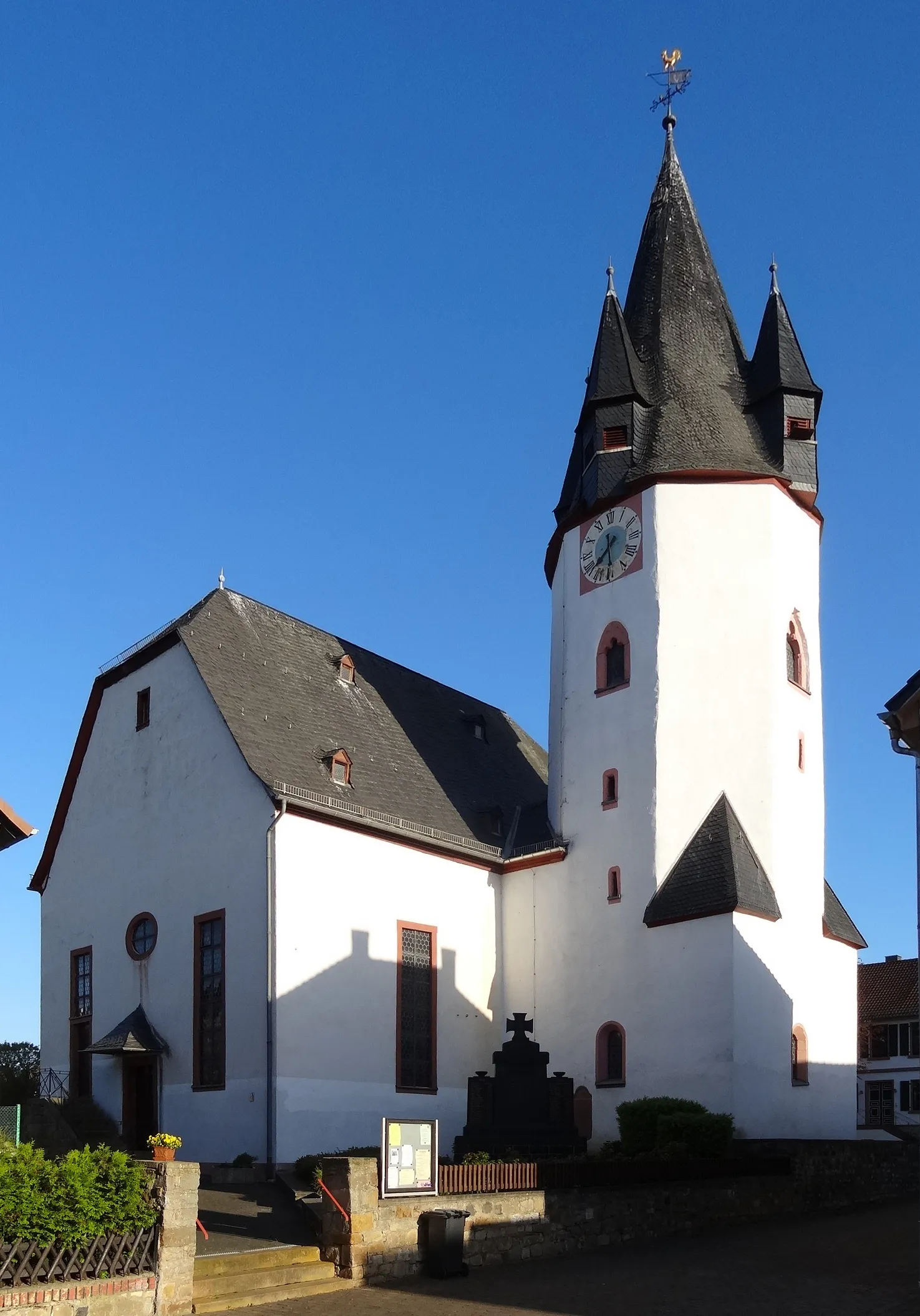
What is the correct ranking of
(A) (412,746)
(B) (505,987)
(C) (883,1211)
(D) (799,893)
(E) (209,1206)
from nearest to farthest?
(E) (209,1206) → (C) (883,1211) → (D) (799,893) → (B) (505,987) → (A) (412,746)

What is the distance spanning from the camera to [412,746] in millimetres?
28000

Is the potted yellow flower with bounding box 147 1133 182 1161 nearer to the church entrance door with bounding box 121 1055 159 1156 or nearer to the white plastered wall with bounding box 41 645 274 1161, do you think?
the white plastered wall with bounding box 41 645 274 1161

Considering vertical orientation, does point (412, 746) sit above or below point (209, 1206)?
above

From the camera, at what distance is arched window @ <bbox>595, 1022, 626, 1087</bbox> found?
23828 mm

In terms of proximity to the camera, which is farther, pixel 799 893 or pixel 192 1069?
pixel 799 893

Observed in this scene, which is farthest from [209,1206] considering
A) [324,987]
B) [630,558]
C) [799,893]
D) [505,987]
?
[630,558]

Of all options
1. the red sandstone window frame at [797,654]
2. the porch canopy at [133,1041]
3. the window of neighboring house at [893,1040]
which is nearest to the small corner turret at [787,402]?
the red sandstone window frame at [797,654]

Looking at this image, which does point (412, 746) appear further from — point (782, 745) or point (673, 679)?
point (782, 745)

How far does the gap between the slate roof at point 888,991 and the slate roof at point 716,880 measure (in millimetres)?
18992

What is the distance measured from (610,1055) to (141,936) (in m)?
8.75

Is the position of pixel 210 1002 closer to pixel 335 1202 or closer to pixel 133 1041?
pixel 133 1041

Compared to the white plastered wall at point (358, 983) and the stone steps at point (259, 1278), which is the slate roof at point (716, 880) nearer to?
the white plastered wall at point (358, 983)

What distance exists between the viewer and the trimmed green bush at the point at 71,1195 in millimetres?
11492

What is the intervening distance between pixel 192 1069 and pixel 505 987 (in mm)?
6509
